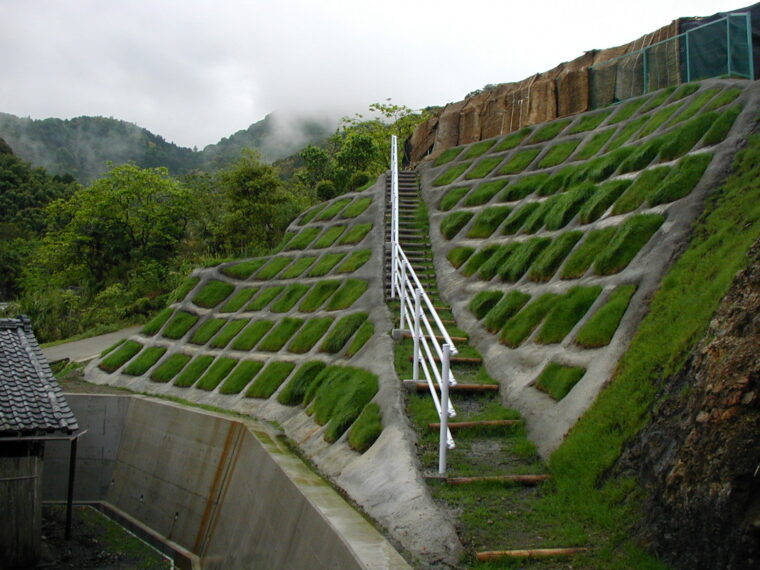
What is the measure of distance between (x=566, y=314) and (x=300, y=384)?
5.59 meters

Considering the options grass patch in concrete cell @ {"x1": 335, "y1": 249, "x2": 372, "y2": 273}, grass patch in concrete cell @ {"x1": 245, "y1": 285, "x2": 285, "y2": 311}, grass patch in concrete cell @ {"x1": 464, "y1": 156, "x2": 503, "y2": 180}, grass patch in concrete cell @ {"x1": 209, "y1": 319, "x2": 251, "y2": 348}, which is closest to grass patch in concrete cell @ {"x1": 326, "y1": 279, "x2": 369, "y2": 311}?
grass patch in concrete cell @ {"x1": 335, "y1": 249, "x2": 372, "y2": 273}

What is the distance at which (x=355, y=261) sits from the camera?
1781 centimetres

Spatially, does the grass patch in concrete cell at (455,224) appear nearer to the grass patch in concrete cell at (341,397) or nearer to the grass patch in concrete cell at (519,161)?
the grass patch in concrete cell at (519,161)

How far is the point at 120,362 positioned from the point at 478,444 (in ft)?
50.5

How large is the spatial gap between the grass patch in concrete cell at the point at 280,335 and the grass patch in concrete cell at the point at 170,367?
125 inches

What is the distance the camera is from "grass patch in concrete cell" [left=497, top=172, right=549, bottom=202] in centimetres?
1566

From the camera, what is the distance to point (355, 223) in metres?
20.8

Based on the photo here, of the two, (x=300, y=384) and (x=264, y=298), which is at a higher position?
(x=264, y=298)

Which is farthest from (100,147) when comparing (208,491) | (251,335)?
(208,491)

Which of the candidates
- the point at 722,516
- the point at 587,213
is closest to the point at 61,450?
the point at 587,213

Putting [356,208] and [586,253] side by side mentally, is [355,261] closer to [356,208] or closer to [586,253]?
[356,208]

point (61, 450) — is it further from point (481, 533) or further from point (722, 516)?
point (722, 516)

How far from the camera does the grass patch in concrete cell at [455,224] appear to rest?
16.9 m

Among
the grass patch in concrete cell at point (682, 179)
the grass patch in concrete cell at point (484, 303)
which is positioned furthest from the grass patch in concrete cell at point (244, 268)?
the grass patch in concrete cell at point (682, 179)
